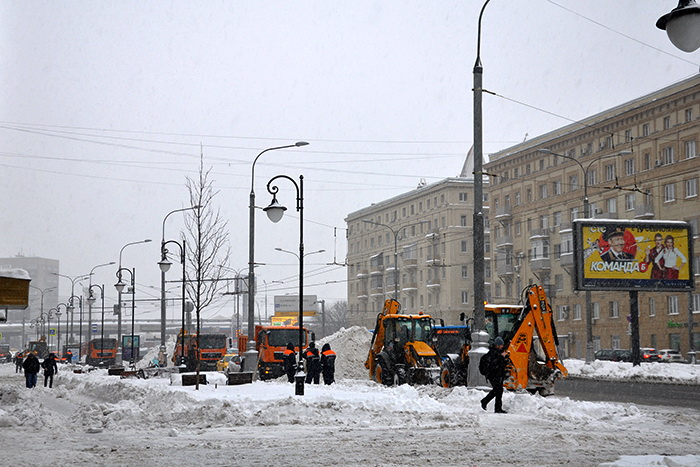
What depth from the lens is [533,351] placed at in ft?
71.1

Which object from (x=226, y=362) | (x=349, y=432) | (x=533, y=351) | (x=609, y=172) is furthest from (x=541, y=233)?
(x=349, y=432)

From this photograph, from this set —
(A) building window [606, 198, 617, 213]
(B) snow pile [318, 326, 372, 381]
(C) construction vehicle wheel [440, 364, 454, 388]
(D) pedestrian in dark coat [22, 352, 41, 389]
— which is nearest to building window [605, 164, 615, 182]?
(A) building window [606, 198, 617, 213]

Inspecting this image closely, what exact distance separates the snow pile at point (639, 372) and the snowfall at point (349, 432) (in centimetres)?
1645

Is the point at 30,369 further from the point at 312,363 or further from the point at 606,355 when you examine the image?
the point at 606,355

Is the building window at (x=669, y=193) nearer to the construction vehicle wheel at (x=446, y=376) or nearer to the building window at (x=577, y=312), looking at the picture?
the building window at (x=577, y=312)

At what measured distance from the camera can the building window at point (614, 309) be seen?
209 feet

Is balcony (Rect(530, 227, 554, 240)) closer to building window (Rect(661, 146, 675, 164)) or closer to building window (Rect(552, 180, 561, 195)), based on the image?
building window (Rect(552, 180, 561, 195))

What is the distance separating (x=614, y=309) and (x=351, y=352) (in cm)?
3067

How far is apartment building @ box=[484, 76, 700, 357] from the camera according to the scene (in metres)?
57.9

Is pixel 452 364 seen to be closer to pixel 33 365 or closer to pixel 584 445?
pixel 584 445

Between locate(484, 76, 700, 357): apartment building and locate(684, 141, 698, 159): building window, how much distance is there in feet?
0.24

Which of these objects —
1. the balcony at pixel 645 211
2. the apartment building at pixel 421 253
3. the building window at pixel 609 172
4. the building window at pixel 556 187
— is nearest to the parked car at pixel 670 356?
the balcony at pixel 645 211

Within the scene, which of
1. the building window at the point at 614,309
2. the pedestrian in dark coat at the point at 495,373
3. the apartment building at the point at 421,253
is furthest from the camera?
the apartment building at the point at 421,253

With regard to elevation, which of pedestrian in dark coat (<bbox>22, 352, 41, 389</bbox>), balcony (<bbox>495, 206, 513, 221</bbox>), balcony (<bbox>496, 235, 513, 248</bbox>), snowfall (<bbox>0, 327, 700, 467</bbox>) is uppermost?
balcony (<bbox>495, 206, 513, 221</bbox>)
